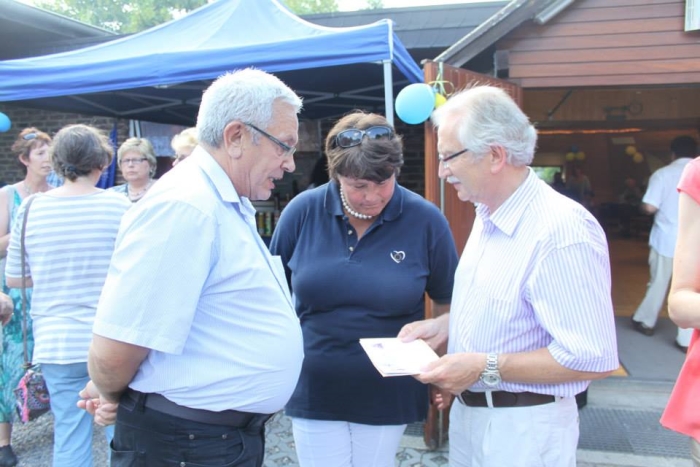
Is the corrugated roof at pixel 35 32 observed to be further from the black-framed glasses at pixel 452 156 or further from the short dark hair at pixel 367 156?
the black-framed glasses at pixel 452 156

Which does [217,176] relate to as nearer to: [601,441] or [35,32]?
[601,441]

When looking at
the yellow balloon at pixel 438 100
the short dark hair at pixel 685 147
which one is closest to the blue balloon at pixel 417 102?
the yellow balloon at pixel 438 100

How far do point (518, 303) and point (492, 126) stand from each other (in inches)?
20.7

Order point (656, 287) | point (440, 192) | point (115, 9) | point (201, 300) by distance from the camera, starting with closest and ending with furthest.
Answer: point (201, 300), point (440, 192), point (656, 287), point (115, 9)

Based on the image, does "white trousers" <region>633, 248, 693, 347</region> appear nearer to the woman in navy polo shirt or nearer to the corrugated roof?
the woman in navy polo shirt

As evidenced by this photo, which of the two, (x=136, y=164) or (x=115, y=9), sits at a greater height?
(x=115, y=9)

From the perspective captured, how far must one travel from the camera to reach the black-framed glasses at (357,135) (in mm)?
1960

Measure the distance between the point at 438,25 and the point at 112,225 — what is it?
5128 mm

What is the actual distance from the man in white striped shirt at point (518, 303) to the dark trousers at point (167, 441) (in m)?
0.61

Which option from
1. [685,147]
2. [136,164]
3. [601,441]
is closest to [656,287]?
[685,147]

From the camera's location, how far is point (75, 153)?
2623 millimetres

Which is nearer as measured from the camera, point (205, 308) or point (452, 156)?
point (205, 308)

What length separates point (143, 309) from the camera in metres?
1.28

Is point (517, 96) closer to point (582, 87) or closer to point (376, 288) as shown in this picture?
point (582, 87)
